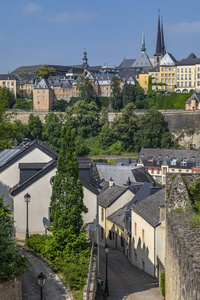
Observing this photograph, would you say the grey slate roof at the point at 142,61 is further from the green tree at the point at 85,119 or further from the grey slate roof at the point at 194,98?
the green tree at the point at 85,119

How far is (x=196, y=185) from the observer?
54.4 feet

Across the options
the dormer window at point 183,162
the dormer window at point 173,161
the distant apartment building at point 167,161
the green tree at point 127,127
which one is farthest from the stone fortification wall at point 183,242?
the green tree at point 127,127

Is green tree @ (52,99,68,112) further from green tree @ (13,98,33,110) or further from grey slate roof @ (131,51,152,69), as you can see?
grey slate roof @ (131,51,152,69)

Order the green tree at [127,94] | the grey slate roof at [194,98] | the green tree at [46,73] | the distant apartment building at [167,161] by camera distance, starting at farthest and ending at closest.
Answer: the green tree at [46,73] < the green tree at [127,94] < the grey slate roof at [194,98] < the distant apartment building at [167,161]

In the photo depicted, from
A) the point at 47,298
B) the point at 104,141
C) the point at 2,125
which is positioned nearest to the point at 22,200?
the point at 47,298

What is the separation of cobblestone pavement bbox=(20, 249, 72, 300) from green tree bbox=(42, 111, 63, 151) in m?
82.1

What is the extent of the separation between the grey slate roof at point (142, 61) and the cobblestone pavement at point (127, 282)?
11953cm

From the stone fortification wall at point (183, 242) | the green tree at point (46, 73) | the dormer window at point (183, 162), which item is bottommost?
the dormer window at point (183, 162)

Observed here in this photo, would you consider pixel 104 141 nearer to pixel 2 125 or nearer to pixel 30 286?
pixel 2 125

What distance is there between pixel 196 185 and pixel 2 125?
2151 cm

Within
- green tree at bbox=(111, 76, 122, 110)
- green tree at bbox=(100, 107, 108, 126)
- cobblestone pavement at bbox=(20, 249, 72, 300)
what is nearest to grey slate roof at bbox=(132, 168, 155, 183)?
cobblestone pavement at bbox=(20, 249, 72, 300)

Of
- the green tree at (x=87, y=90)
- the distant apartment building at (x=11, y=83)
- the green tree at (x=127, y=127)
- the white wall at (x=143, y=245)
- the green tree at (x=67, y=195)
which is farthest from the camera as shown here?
the distant apartment building at (x=11, y=83)

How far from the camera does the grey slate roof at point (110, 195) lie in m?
37.2

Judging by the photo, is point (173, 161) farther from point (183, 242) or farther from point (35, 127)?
point (183, 242)
